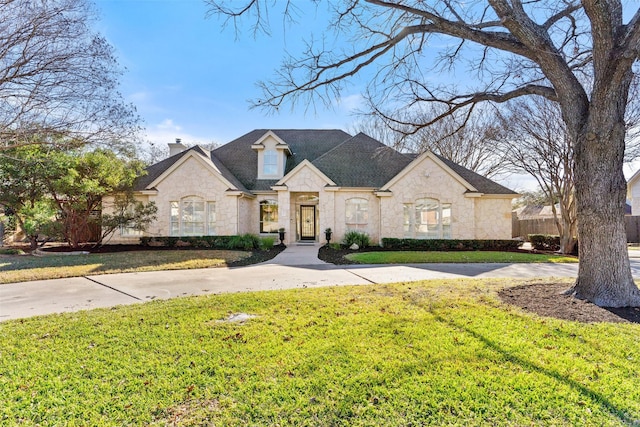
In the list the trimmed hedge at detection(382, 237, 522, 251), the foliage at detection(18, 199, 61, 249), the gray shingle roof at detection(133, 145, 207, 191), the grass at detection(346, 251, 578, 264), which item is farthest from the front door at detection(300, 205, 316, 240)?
the foliage at detection(18, 199, 61, 249)

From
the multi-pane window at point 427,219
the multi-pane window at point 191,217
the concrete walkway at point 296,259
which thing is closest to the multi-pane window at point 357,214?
the multi-pane window at point 427,219

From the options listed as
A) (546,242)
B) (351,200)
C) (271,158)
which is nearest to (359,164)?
(351,200)

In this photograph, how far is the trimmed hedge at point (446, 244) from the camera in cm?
1572

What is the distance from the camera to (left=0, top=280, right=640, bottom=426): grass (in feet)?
8.81

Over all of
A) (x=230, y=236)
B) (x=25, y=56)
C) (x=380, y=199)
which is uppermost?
(x=25, y=56)

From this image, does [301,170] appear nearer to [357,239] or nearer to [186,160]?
[357,239]

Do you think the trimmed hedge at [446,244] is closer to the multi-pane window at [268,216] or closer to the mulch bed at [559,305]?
the multi-pane window at [268,216]

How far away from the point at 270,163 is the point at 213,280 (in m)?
12.1

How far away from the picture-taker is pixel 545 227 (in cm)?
2295

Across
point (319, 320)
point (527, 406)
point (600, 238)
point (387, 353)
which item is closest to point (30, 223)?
point (319, 320)

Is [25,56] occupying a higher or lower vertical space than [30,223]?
higher

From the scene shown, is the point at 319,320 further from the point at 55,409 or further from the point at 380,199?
the point at 380,199

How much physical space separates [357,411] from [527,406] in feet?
5.19

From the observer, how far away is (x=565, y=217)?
15430 mm
